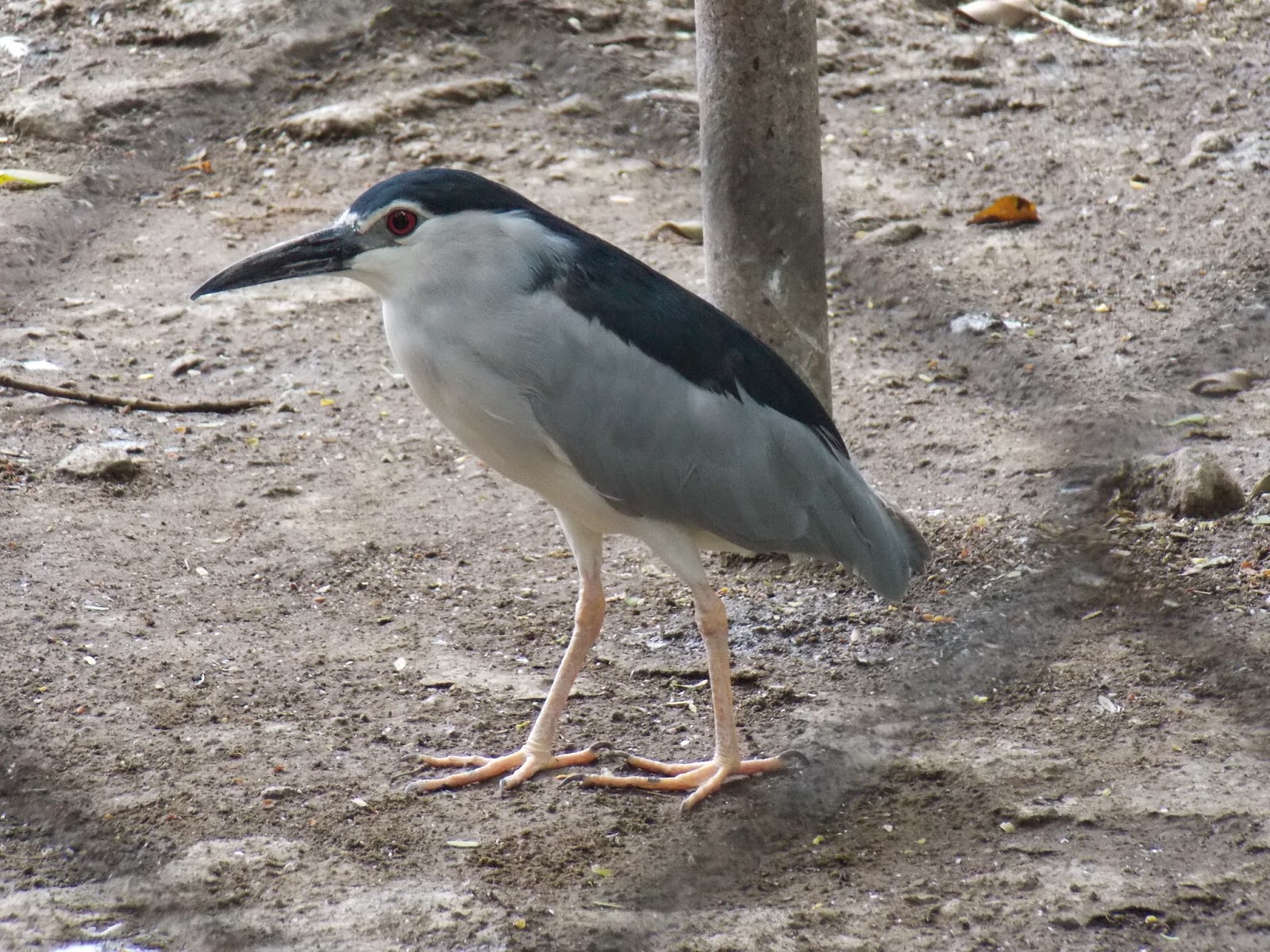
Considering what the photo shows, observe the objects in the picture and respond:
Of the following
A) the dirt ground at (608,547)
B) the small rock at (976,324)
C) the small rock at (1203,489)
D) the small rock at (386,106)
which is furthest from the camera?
the small rock at (386,106)

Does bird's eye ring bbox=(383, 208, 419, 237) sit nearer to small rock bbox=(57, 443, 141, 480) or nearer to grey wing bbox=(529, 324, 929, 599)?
grey wing bbox=(529, 324, 929, 599)

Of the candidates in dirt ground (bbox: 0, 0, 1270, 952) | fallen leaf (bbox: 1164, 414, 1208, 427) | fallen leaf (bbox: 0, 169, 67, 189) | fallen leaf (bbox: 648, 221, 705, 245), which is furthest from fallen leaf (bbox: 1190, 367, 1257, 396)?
fallen leaf (bbox: 0, 169, 67, 189)

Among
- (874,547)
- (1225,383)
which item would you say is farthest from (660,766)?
(1225,383)

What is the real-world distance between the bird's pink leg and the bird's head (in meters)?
0.80

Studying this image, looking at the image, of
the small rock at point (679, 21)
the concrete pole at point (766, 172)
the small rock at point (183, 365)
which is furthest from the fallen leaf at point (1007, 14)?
the small rock at point (183, 365)

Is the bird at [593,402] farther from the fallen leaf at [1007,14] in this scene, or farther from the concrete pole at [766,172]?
the fallen leaf at [1007,14]

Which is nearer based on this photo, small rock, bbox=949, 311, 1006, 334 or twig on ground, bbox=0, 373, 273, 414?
twig on ground, bbox=0, 373, 273, 414

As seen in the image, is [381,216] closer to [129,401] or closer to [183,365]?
[129,401]

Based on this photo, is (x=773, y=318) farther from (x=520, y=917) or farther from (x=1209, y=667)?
(x=520, y=917)

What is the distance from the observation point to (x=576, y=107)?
5906 mm

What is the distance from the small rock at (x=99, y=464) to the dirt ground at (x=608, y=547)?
1.7 inches

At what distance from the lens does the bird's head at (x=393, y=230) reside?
99.7 inches

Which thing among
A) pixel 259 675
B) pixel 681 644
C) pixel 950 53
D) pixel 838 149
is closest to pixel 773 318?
pixel 681 644

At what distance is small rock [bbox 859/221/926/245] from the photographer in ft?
16.1
